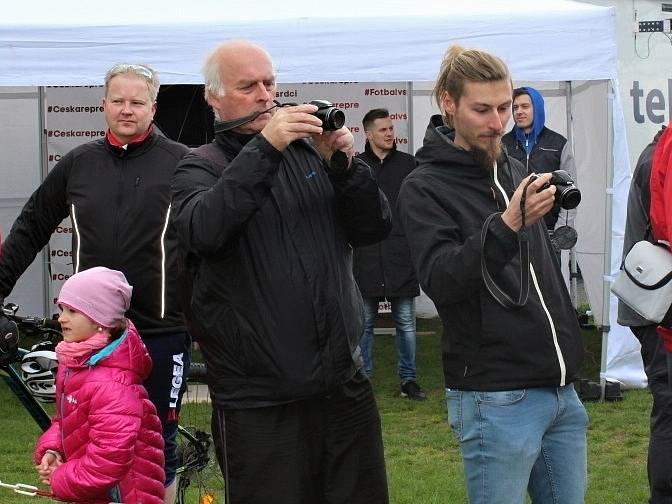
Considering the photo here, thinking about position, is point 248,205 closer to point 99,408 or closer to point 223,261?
point 223,261

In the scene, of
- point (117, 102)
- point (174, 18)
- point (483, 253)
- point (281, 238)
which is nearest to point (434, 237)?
point (483, 253)

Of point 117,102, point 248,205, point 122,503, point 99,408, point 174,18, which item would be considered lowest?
point 122,503

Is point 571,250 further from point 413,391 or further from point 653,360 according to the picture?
point 653,360

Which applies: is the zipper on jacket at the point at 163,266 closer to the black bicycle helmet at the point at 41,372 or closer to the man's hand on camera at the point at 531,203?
the black bicycle helmet at the point at 41,372

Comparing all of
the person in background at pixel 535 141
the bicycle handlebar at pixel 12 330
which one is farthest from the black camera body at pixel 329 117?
the person in background at pixel 535 141

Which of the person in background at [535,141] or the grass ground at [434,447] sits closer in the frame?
the grass ground at [434,447]

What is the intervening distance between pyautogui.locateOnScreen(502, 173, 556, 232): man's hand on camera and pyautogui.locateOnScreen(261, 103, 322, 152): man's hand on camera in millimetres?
526

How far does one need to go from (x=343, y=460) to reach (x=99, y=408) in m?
0.82

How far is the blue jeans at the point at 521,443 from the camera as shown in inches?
121

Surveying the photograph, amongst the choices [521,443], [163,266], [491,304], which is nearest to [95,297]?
[163,266]

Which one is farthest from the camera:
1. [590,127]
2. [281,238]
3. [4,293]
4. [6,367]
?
[590,127]

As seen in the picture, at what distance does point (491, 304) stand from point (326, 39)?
14.8 feet

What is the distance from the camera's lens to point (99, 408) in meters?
3.63

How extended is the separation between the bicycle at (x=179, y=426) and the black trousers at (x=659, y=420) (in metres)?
1.66
